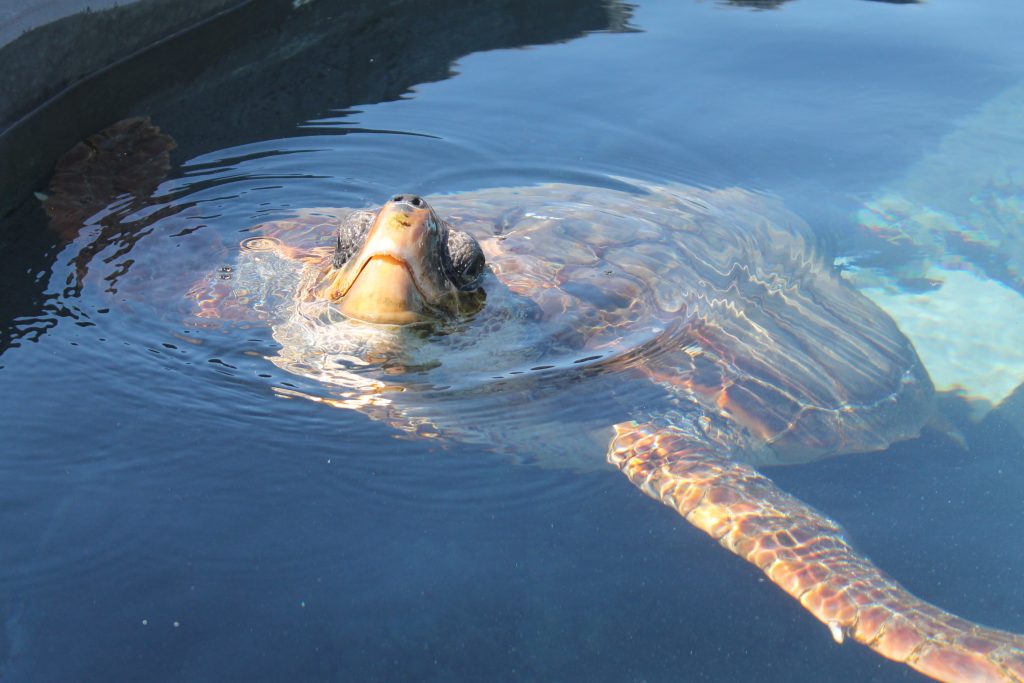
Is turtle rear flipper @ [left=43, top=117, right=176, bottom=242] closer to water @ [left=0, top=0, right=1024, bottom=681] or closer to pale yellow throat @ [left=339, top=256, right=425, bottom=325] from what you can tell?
water @ [left=0, top=0, right=1024, bottom=681]

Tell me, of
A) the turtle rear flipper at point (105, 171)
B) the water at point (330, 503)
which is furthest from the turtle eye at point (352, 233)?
the turtle rear flipper at point (105, 171)

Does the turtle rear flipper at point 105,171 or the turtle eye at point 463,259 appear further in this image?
the turtle rear flipper at point 105,171

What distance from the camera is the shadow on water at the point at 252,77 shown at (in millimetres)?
4434

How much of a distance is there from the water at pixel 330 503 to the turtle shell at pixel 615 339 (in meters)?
0.16

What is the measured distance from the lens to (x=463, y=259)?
3666 mm

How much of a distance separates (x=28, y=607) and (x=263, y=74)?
4.57m

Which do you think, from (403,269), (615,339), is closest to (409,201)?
(403,269)

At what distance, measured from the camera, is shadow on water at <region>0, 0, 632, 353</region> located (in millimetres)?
4434

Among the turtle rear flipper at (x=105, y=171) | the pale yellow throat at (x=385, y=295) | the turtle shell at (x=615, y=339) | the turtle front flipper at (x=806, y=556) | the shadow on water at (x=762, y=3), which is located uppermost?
the shadow on water at (x=762, y=3)

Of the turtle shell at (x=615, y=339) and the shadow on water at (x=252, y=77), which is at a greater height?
the shadow on water at (x=252, y=77)

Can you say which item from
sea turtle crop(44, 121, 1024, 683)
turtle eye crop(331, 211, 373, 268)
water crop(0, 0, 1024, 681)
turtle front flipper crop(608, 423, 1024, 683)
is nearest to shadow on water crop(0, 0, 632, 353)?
water crop(0, 0, 1024, 681)

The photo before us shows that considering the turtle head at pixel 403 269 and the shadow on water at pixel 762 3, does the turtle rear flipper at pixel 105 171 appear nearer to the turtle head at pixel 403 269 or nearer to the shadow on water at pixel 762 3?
the turtle head at pixel 403 269

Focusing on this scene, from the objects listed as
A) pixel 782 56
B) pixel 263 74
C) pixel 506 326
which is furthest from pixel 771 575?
pixel 782 56

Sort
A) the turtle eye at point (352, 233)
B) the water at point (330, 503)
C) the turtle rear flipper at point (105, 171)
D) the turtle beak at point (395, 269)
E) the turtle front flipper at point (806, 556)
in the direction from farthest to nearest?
the turtle rear flipper at point (105, 171), the turtle eye at point (352, 233), the turtle beak at point (395, 269), the turtle front flipper at point (806, 556), the water at point (330, 503)
